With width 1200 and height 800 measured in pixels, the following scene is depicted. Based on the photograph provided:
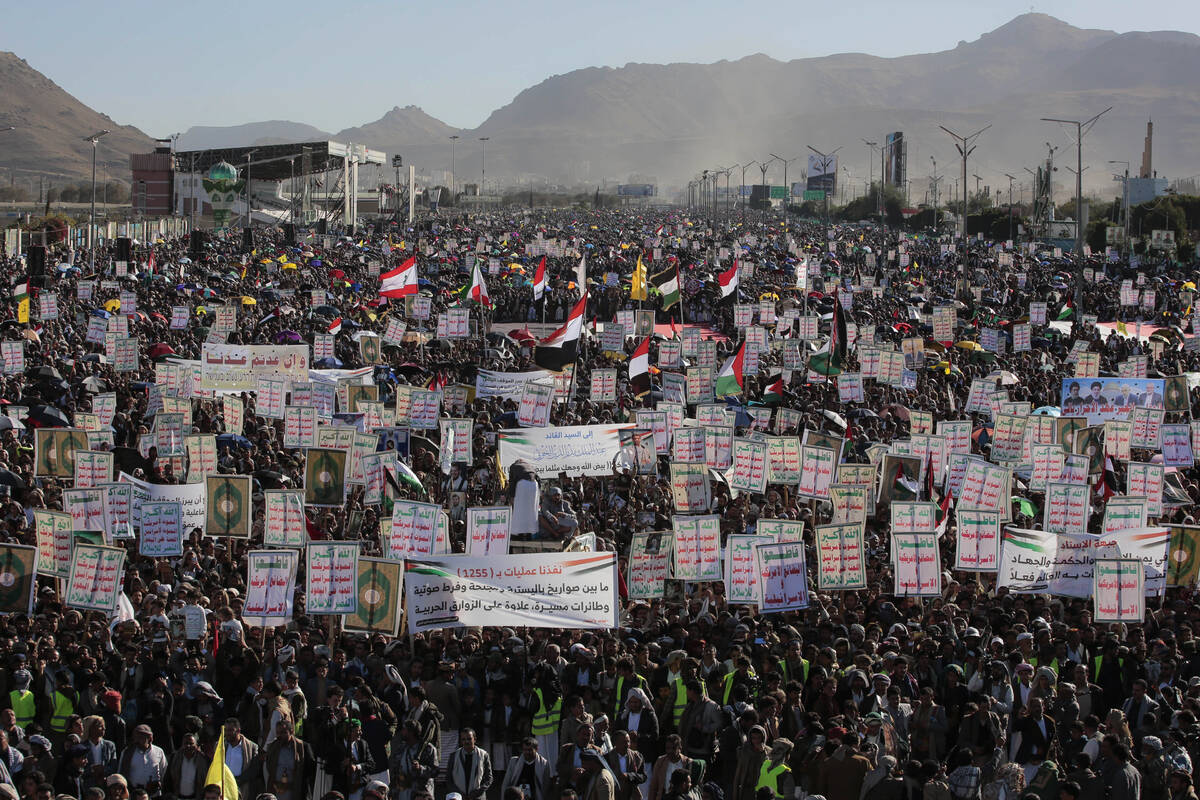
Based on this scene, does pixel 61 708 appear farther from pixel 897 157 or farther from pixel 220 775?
pixel 897 157

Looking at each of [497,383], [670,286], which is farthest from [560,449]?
[670,286]

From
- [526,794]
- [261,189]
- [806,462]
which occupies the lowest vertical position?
[526,794]

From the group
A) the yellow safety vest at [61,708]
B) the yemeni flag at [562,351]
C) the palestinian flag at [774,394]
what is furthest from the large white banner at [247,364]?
the yellow safety vest at [61,708]

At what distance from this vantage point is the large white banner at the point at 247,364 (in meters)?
21.0

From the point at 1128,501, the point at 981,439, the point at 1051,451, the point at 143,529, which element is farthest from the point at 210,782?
the point at 981,439

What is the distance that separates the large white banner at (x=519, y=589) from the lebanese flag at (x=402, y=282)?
68.3ft

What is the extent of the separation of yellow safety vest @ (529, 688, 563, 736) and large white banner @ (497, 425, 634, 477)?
6.60 m

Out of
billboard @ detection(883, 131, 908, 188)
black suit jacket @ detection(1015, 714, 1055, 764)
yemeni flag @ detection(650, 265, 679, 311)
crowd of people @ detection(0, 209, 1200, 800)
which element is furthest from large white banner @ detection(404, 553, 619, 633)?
billboard @ detection(883, 131, 908, 188)

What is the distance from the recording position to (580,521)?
1531cm

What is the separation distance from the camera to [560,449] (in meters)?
16.8

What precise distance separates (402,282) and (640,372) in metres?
10.2

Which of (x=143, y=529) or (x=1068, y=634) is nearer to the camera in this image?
(x=1068, y=634)

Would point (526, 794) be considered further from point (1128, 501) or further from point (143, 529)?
point (1128, 501)

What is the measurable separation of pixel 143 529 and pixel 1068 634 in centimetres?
730
